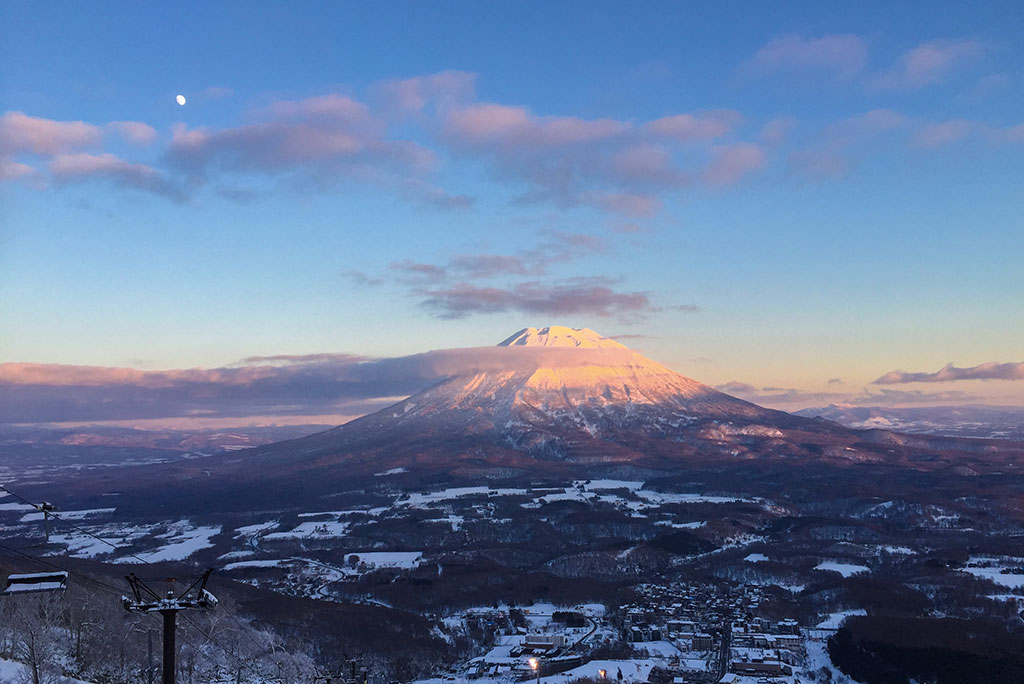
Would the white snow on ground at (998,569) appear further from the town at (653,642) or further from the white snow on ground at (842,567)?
the town at (653,642)

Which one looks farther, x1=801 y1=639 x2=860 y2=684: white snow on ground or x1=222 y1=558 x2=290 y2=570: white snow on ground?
x1=222 y1=558 x2=290 y2=570: white snow on ground

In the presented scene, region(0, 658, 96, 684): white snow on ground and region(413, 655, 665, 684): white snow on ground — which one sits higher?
region(0, 658, 96, 684): white snow on ground

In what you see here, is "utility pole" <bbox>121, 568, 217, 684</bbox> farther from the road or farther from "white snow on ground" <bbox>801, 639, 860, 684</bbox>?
"white snow on ground" <bbox>801, 639, 860, 684</bbox>

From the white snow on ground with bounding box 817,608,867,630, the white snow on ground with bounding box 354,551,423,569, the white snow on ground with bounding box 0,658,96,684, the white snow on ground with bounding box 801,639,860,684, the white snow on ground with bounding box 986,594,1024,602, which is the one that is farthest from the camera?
the white snow on ground with bounding box 354,551,423,569

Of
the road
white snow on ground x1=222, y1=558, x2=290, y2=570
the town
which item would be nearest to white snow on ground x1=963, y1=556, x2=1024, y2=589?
the town

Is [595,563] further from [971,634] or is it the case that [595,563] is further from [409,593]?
[971,634]

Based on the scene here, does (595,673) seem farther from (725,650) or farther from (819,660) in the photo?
(819,660)

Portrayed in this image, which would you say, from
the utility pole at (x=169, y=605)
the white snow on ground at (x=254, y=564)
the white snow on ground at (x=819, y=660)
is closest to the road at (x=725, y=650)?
the white snow on ground at (x=819, y=660)

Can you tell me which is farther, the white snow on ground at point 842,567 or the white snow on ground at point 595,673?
the white snow on ground at point 842,567
